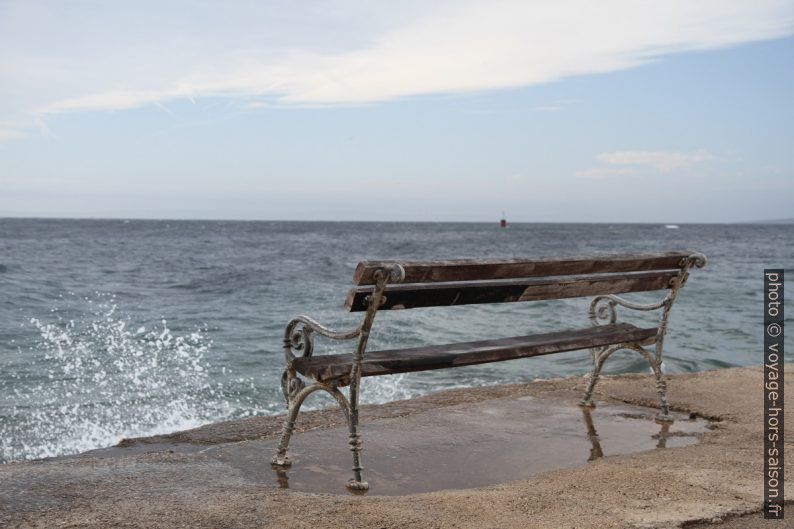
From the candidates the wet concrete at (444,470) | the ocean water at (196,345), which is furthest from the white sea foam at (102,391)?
the wet concrete at (444,470)

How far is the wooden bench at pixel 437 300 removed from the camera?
3.64 meters

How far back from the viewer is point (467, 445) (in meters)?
4.54

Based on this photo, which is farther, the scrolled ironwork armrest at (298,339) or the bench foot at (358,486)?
the scrolled ironwork armrest at (298,339)

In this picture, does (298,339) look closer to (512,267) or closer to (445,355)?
(445,355)

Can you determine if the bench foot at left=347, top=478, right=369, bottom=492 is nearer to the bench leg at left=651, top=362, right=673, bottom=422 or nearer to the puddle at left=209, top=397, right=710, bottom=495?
the puddle at left=209, top=397, right=710, bottom=495

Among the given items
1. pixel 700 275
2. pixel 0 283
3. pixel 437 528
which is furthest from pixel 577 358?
pixel 700 275

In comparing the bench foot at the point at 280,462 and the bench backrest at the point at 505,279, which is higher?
the bench backrest at the point at 505,279

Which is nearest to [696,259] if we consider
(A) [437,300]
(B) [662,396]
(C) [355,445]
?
Answer: (B) [662,396]

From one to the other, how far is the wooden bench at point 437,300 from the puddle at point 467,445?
0.20 m

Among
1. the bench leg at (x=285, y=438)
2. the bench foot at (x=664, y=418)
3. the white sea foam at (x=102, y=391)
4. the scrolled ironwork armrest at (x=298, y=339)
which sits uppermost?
the scrolled ironwork armrest at (x=298, y=339)

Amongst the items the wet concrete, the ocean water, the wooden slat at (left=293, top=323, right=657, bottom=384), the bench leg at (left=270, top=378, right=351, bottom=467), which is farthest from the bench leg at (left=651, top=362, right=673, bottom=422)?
the ocean water

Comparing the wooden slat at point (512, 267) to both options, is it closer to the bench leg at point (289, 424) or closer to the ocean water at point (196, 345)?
the bench leg at point (289, 424)

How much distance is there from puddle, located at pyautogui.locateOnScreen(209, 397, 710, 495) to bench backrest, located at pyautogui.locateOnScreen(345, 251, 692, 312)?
935 millimetres

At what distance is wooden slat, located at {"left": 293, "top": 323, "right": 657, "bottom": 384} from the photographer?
381 cm
